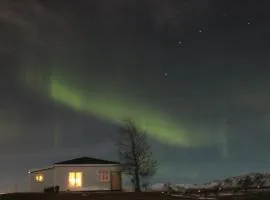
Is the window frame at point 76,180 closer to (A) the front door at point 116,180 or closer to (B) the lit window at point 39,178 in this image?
(A) the front door at point 116,180

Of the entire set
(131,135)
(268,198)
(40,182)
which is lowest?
(268,198)

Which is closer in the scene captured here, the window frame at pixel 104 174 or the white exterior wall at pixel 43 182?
the window frame at pixel 104 174

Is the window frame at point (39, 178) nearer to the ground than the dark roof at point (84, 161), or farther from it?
nearer to the ground

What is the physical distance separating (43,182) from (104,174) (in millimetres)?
9401

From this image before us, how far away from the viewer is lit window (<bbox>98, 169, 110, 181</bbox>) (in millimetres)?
81375

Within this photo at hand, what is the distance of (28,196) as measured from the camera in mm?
64938

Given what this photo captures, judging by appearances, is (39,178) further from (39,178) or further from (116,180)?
(116,180)

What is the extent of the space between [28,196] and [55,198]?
6.24 meters

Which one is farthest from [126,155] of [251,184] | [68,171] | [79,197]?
[79,197]

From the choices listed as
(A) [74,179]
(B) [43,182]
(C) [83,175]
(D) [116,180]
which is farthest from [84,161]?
(B) [43,182]

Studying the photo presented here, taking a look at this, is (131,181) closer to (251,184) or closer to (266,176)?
(251,184)

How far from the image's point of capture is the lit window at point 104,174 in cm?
8138

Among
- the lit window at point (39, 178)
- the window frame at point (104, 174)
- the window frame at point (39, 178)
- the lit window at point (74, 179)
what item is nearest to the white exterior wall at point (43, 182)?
the window frame at point (39, 178)

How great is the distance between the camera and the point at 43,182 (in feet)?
277
